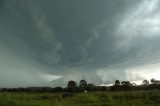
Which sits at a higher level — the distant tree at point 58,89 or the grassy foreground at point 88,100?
the distant tree at point 58,89

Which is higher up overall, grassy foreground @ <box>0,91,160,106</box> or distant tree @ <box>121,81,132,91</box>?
distant tree @ <box>121,81,132,91</box>

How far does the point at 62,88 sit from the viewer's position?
414 ft

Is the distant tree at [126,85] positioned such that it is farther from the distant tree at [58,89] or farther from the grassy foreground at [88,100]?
the grassy foreground at [88,100]

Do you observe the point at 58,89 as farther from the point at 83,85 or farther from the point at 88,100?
the point at 88,100

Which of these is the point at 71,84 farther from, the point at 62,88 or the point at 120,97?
the point at 120,97

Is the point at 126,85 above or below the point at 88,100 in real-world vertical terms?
above

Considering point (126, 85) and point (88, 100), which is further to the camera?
point (126, 85)

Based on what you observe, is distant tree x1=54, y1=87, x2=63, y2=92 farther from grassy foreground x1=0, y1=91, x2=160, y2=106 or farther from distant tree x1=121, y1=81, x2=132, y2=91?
grassy foreground x1=0, y1=91, x2=160, y2=106

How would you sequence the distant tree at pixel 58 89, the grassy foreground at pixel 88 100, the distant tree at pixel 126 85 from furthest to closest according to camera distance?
the distant tree at pixel 58 89 < the distant tree at pixel 126 85 < the grassy foreground at pixel 88 100

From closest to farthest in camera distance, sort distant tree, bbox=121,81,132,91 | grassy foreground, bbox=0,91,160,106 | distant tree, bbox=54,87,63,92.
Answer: grassy foreground, bbox=0,91,160,106 < distant tree, bbox=121,81,132,91 < distant tree, bbox=54,87,63,92

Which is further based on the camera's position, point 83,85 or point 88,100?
point 83,85

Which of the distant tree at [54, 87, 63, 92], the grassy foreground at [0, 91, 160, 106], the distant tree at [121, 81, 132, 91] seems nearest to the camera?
the grassy foreground at [0, 91, 160, 106]

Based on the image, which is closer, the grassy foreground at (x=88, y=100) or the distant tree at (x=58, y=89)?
the grassy foreground at (x=88, y=100)

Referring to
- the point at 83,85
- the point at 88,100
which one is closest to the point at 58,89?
the point at 83,85
